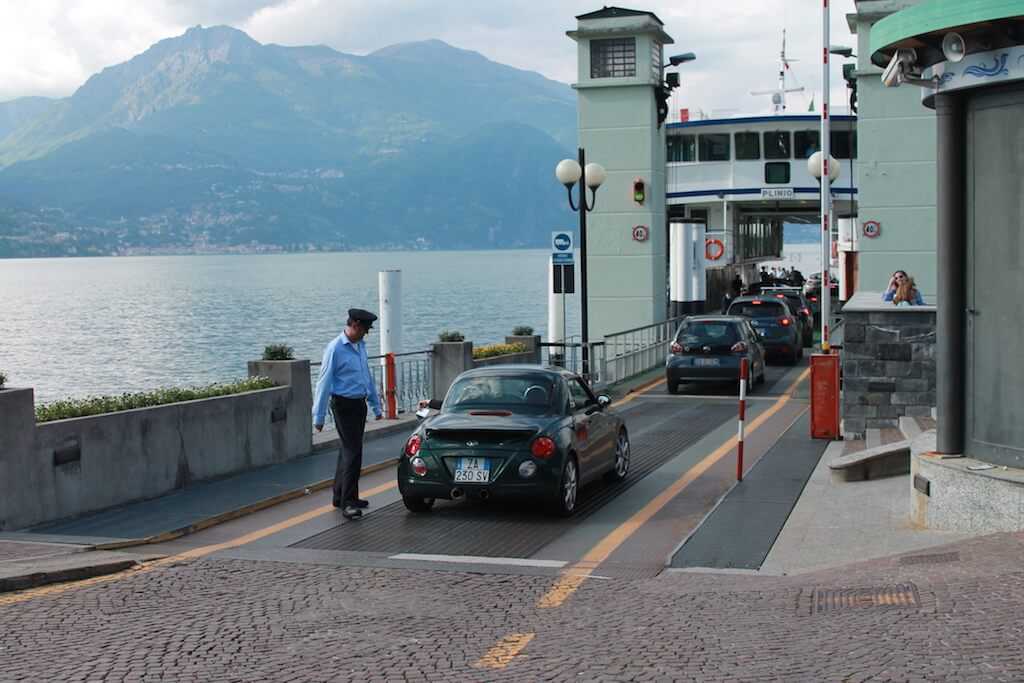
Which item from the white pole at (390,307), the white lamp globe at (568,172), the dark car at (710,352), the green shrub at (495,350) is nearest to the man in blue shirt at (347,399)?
the white pole at (390,307)

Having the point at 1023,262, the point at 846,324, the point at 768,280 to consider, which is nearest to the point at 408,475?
the point at 1023,262

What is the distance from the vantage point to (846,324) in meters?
16.9

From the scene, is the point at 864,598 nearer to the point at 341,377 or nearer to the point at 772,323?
the point at 341,377

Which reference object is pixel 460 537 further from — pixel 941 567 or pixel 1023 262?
pixel 1023 262

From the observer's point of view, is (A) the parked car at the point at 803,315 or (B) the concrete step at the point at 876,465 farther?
(A) the parked car at the point at 803,315

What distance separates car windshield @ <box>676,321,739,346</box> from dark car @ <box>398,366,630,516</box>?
1255 centimetres

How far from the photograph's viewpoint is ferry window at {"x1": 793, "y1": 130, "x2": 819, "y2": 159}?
43.3 meters

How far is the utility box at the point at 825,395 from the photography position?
677 inches

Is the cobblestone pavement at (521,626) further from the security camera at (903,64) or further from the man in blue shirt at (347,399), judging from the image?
the security camera at (903,64)

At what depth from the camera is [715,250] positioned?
4475 cm

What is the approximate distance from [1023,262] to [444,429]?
5332 mm

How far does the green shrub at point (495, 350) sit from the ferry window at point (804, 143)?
72.6ft

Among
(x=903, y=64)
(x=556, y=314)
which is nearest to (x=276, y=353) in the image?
(x=903, y=64)

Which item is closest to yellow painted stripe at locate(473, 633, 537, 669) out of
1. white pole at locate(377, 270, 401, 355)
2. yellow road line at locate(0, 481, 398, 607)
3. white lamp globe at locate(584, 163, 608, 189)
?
yellow road line at locate(0, 481, 398, 607)
